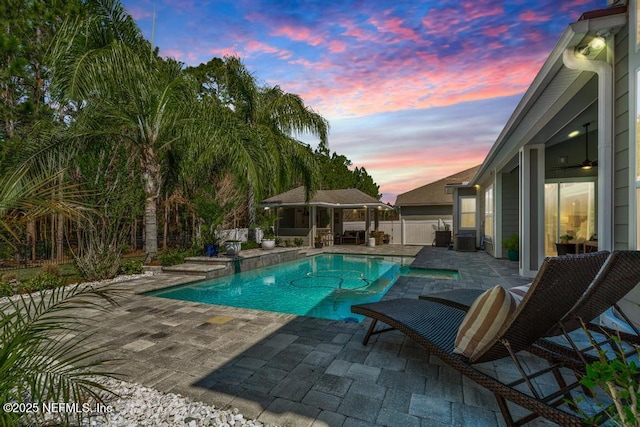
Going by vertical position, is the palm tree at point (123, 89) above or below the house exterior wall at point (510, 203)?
above

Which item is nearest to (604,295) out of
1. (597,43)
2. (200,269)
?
(597,43)

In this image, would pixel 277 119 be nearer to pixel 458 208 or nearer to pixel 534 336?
pixel 458 208

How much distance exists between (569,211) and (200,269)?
10038mm

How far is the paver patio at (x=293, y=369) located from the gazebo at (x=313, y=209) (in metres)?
10.6

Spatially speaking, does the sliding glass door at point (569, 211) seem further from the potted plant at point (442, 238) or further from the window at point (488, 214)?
the potted plant at point (442, 238)

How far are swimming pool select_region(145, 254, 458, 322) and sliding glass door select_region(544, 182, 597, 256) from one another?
13.6 ft

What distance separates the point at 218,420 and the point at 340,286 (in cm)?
586

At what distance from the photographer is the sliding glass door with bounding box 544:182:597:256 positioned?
7.64m

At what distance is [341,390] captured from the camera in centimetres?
248

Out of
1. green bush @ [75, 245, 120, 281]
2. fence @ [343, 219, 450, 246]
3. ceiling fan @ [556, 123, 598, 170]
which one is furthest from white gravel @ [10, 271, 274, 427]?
fence @ [343, 219, 450, 246]

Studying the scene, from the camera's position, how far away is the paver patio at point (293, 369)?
2225 mm

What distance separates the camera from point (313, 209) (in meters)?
15.9

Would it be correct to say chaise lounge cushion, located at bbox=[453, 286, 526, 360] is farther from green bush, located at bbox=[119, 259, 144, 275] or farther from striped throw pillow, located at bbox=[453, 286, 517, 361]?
green bush, located at bbox=[119, 259, 144, 275]

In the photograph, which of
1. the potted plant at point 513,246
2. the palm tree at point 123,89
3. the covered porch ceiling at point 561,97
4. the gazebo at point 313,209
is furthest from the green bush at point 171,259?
the potted plant at point 513,246
